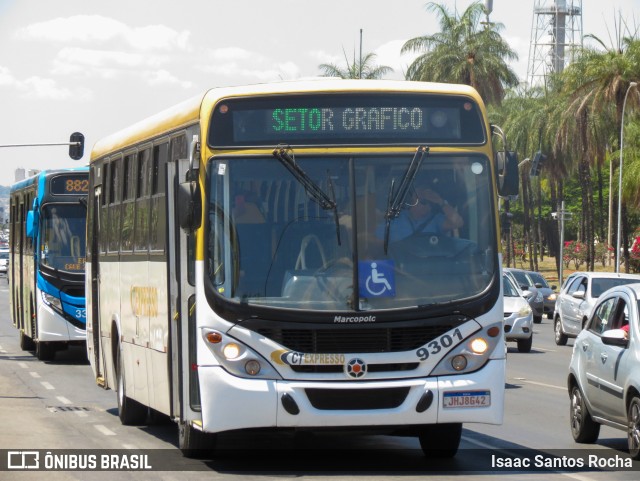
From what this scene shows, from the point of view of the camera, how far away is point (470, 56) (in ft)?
239

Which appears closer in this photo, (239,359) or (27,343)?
(239,359)

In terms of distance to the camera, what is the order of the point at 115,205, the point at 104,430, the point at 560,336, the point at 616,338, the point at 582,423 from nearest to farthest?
1. the point at 616,338
2. the point at 582,423
3. the point at 104,430
4. the point at 115,205
5. the point at 560,336

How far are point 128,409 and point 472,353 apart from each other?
16.5ft

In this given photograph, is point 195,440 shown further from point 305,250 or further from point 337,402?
point 305,250

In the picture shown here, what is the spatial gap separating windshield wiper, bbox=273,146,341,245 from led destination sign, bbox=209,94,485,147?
14 centimetres

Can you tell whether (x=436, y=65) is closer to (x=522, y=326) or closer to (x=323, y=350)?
(x=522, y=326)

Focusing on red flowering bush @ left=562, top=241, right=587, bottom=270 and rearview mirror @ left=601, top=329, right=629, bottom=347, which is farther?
red flowering bush @ left=562, top=241, right=587, bottom=270

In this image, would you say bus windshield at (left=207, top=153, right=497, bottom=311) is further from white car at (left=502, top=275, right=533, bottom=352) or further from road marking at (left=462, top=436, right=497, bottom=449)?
white car at (left=502, top=275, right=533, bottom=352)

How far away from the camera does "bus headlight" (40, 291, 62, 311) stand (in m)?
24.3

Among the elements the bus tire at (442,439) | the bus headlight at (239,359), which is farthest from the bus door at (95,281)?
the bus headlight at (239,359)

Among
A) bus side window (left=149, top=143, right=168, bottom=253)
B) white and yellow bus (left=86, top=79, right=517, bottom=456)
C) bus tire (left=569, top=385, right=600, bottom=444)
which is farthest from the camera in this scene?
bus tire (left=569, top=385, right=600, bottom=444)

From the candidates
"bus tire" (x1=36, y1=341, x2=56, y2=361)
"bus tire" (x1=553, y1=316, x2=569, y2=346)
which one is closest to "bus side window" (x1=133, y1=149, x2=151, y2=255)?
"bus tire" (x1=36, y1=341, x2=56, y2=361)

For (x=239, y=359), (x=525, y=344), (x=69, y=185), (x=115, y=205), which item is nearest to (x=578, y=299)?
(x=525, y=344)

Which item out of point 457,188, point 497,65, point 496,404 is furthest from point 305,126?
point 497,65
